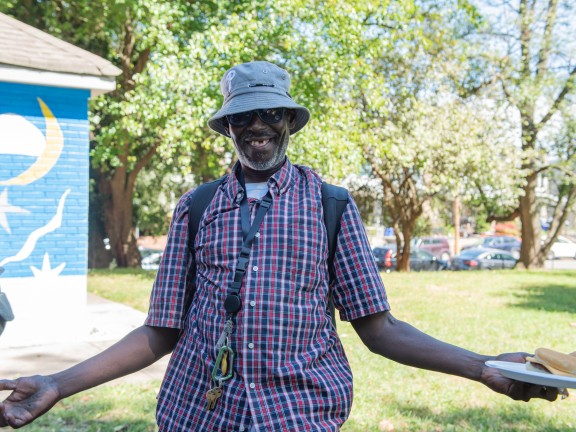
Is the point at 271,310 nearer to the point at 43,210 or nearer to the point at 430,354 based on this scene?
the point at 430,354

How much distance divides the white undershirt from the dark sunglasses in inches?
7.7

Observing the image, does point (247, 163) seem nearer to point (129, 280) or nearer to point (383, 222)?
point (129, 280)

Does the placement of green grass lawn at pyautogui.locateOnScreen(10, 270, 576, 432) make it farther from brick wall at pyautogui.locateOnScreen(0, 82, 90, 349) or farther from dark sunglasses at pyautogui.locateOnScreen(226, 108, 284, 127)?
dark sunglasses at pyautogui.locateOnScreen(226, 108, 284, 127)

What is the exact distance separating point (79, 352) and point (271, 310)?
6.73 meters

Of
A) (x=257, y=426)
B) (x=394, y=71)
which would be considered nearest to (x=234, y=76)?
(x=257, y=426)

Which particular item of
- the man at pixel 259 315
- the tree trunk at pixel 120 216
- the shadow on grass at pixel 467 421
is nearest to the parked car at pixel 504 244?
the tree trunk at pixel 120 216

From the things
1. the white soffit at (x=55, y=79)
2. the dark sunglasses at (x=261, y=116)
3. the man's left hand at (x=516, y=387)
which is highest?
the white soffit at (x=55, y=79)

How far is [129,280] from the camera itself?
655 inches

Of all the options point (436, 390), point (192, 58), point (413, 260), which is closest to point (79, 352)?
point (436, 390)

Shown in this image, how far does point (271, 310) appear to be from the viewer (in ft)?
6.59

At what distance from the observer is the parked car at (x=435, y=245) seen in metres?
38.0

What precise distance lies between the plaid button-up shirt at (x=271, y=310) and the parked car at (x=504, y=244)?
38.9 m

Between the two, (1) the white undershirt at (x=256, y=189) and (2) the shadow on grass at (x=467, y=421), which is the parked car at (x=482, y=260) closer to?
(2) the shadow on grass at (x=467, y=421)

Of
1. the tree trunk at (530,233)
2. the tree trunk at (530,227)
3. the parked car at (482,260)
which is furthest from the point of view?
the parked car at (482,260)
